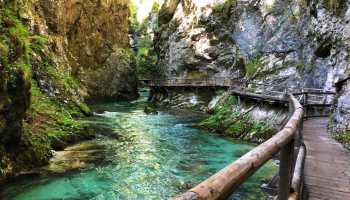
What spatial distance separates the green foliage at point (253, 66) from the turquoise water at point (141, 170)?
1499 cm

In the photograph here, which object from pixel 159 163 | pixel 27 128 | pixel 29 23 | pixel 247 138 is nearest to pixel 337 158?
pixel 159 163

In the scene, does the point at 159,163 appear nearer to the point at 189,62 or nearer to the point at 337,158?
the point at 337,158

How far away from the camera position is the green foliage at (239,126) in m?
20.2

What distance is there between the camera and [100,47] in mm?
49438

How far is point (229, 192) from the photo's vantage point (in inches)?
88.3

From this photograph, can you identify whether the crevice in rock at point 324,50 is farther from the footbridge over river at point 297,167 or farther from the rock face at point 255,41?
the footbridge over river at point 297,167

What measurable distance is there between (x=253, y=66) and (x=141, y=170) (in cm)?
2527

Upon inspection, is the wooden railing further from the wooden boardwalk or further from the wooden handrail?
the wooden handrail

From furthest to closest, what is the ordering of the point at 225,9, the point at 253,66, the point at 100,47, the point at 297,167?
→ the point at 100,47 → the point at 225,9 → the point at 253,66 → the point at 297,167

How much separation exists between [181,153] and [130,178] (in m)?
4.66

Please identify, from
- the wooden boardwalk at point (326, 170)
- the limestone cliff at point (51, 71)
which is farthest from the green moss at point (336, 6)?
the limestone cliff at point (51, 71)

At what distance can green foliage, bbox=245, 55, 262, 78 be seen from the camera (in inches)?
1401

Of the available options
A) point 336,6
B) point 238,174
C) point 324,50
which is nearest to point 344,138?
point 238,174

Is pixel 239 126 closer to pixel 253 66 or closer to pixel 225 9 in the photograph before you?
pixel 253 66
